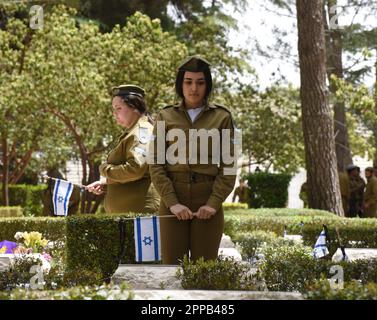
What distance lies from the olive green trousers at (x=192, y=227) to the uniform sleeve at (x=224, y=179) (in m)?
0.08

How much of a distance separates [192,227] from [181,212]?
178mm

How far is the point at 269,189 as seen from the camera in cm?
2153

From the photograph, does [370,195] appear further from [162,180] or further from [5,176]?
[162,180]

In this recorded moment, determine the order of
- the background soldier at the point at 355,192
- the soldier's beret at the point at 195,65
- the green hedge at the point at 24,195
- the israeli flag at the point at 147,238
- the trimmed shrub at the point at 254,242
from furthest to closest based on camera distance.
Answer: the green hedge at the point at 24,195 → the background soldier at the point at 355,192 → the trimmed shrub at the point at 254,242 → the israeli flag at the point at 147,238 → the soldier's beret at the point at 195,65

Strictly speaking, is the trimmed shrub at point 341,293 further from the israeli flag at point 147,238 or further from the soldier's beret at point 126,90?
the soldier's beret at point 126,90

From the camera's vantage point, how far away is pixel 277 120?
25.7 m

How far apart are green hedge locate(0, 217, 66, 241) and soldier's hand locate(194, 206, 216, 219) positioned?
19.4 ft

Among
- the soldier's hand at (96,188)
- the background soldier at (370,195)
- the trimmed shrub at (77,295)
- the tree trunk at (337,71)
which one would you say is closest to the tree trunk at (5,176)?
the background soldier at (370,195)

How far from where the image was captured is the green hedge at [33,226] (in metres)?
10.9

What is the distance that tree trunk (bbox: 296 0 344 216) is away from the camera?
16266mm

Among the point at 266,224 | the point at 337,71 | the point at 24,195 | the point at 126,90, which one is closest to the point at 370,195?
the point at 266,224

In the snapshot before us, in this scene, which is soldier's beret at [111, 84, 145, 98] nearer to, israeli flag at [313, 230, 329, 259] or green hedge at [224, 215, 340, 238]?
israeli flag at [313, 230, 329, 259]

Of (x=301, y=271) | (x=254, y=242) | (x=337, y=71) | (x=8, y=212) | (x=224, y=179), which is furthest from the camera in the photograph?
(x=337, y=71)
